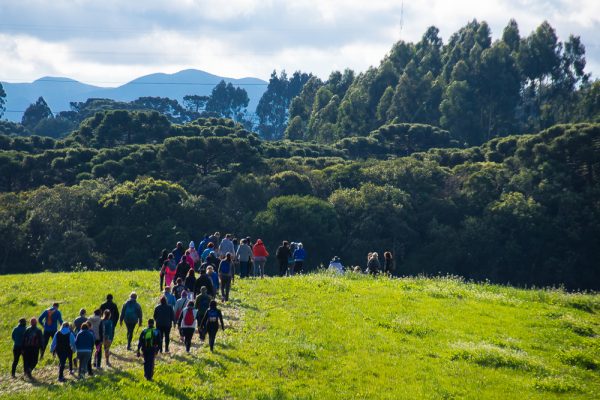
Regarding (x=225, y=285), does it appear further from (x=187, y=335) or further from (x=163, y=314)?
(x=163, y=314)

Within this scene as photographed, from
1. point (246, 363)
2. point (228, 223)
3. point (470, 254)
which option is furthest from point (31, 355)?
point (470, 254)

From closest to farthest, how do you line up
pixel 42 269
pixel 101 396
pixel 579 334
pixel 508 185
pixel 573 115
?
pixel 101 396 < pixel 579 334 < pixel 42 269 < pixel 508 185 < pixel 573 115

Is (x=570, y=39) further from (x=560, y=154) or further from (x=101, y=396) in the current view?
(x=101, y=396)

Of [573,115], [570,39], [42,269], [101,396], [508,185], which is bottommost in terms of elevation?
[42,269]

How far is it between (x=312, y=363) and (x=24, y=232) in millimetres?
53148

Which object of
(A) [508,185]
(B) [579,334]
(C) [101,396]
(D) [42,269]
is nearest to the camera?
(C) [101,396]

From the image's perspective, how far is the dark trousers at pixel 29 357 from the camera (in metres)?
20.2

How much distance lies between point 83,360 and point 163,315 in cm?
281

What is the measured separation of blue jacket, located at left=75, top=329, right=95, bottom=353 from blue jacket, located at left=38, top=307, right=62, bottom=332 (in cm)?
277

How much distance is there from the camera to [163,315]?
20984mm

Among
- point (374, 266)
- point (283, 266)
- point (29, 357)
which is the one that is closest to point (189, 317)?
point (29, 357)

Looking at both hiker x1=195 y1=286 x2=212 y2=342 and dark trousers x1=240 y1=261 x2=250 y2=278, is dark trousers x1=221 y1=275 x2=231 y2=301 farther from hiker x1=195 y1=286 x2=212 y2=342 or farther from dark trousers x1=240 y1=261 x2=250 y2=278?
dark trousers x1=240 y1=261 x2=250 y2=278

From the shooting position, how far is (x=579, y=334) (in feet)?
86.1

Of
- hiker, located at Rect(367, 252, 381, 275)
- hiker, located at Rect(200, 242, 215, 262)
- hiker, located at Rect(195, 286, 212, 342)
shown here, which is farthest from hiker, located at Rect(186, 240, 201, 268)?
hiker, located at Rect(367, 252, 381, 275)
